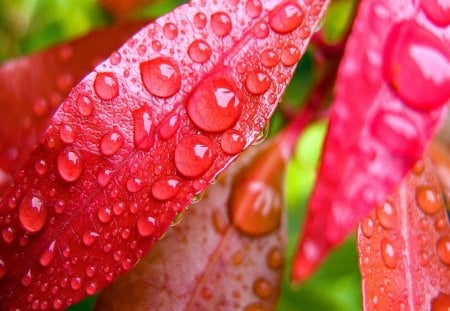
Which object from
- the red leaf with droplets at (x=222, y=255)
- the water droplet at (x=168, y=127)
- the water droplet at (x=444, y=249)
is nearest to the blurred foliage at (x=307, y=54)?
the red leaf with droplets at (x=222, y=255)

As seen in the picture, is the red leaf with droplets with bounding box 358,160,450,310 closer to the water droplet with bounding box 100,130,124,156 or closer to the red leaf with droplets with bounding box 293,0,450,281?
the red leaf with droplets with bounding box 293,0,450,281

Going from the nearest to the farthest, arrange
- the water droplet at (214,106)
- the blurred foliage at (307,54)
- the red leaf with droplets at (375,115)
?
the red leaf with droplets at (375,115) → the water droplet at (214,106) → the blurred foliage at (307,54)

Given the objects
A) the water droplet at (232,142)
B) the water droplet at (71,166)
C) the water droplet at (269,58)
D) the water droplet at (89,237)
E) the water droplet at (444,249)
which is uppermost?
the water droplet at (71,166)

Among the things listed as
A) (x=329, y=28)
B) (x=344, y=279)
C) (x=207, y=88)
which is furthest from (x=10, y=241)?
(x=329, y=28)

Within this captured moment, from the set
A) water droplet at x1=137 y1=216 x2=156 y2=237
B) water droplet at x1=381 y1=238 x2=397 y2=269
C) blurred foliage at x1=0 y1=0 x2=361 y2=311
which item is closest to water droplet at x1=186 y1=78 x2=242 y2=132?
water droplet at x1=137 y1=216 x2=156 y2=237

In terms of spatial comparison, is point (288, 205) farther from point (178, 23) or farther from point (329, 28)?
point (178, 23)

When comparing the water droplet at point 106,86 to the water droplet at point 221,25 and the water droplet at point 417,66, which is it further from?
the water droplet at point 417,66

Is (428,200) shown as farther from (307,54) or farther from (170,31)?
(307,54)
